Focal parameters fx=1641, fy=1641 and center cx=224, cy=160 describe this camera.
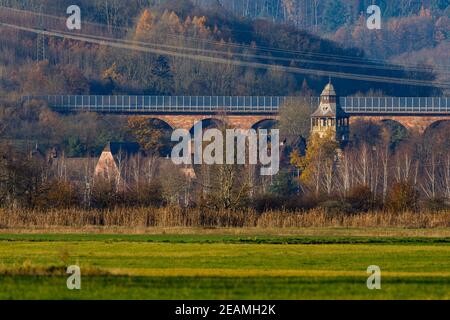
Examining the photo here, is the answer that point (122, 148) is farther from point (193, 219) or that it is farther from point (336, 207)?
point (193, 219)

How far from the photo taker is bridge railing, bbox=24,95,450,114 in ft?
544

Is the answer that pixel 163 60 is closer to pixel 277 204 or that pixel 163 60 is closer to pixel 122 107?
pixel 122 107

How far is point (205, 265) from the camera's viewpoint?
40.3m

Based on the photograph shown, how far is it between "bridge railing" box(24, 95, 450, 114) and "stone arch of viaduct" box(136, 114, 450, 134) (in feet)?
2.02

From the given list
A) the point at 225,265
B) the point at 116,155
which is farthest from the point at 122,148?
the point at 225,265

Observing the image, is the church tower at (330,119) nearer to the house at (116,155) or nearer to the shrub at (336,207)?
the house at (116,155)

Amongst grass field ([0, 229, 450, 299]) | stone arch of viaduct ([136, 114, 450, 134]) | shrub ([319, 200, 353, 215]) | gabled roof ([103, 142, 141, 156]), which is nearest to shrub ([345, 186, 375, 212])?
shrub ([319, 200, 353, 215])

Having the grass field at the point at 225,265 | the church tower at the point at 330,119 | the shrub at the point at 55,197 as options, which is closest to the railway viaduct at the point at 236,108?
the church tower at the point at 330,119

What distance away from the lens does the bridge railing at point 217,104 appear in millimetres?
165750

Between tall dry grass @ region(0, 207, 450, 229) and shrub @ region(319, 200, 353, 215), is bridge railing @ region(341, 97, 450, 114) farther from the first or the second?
tall dry grass @ region(0, 207, 450, 229)

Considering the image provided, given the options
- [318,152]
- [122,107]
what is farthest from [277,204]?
[122,107]

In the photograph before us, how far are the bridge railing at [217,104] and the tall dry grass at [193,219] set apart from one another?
9770 centimetres
